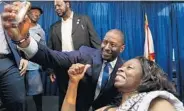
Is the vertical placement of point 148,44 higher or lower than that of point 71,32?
lower

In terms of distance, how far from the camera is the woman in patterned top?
1.74m

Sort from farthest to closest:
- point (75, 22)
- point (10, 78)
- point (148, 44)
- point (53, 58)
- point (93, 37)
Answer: point (148, 44)
point (75, 22)
point (93, 37)
point (10, 78)
point (53, 58)

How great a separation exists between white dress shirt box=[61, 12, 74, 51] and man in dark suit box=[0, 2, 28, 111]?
1.17 metres

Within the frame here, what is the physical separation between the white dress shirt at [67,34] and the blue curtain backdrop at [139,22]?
136 centimetres

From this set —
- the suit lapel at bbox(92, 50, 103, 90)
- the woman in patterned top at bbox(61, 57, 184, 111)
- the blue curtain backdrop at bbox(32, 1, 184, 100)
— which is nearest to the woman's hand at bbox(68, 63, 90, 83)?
the woman in patterned top at bbox(61, 57, 184, 111)

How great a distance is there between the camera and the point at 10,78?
2.37 meters

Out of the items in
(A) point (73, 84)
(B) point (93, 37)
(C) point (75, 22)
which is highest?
(C) point (75, 22)

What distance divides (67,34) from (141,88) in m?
1.87

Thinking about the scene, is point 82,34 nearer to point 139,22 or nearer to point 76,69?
point 76,69

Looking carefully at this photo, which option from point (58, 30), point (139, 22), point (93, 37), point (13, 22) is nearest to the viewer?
point (13, 22)

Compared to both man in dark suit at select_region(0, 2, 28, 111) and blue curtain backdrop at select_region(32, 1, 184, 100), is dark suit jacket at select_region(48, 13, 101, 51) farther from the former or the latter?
blue curtain backdrop at select_region(32, 1, 184, 100)

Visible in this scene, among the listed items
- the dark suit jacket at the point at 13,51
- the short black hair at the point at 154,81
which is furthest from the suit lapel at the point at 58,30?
the short black hair at the point at 154,81

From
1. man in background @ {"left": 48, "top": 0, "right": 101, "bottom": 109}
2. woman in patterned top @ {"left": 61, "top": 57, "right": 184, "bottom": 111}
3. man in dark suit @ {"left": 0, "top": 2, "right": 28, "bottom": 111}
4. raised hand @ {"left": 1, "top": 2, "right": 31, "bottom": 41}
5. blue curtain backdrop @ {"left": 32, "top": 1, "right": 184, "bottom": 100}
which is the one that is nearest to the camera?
raised hand @ {"left": 1, "top": 2, "right": 31, "bottom": 41}

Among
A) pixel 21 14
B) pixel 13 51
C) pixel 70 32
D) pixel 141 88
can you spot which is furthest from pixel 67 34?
pixel 21 14
